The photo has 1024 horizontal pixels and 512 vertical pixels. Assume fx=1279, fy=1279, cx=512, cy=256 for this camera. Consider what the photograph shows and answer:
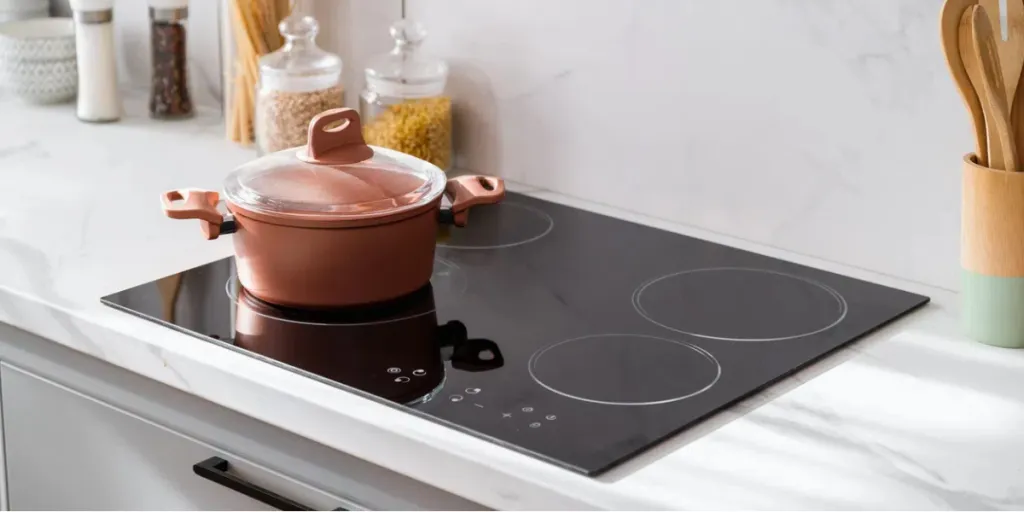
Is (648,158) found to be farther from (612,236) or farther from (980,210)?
(980,210)

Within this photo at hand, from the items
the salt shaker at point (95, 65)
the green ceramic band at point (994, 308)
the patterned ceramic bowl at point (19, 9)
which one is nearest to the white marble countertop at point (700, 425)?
the green ceramic band at point (994, 308)

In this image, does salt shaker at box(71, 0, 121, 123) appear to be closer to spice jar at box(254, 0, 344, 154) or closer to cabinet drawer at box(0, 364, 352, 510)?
spice jar at box(254, 0, 344, 154)

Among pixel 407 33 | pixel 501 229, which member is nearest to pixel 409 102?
pixel 407 33

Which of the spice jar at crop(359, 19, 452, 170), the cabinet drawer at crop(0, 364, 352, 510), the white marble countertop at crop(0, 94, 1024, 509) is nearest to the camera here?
the white marble countertop at crop(0, 94, 1024, 509)

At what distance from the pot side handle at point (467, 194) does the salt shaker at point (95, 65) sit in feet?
2.75

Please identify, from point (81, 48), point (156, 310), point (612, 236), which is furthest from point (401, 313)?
point (81, 48)

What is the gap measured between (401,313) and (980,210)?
1.82 ft

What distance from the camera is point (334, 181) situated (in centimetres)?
125

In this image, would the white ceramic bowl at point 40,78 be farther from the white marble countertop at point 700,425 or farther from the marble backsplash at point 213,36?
the white marble countertop at point 700,425

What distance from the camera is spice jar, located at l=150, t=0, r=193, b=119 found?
6.43ft

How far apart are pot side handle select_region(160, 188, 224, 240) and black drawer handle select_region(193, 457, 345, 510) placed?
0.23m

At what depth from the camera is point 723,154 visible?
1.50 m

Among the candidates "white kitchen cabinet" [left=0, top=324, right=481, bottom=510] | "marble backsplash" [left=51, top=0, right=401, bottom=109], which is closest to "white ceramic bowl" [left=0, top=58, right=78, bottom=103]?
"marble backsplash" [left=51, top=0, right=401, bottom=109]

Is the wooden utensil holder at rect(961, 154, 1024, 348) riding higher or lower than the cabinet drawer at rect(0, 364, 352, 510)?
higher
